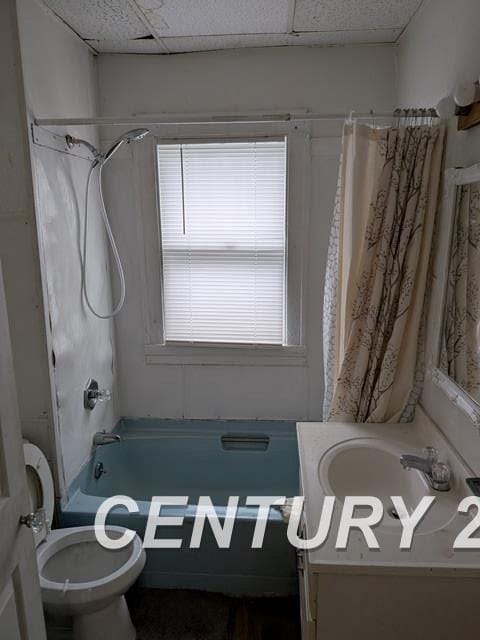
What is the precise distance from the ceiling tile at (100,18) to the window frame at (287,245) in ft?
1.54

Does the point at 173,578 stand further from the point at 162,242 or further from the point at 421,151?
the point at 421,151

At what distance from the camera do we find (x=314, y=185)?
255cm

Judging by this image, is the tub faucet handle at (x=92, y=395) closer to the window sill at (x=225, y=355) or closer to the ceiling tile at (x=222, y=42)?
the window sill at (x=225, y=355)

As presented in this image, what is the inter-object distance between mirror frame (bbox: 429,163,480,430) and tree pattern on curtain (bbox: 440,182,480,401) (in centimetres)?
2

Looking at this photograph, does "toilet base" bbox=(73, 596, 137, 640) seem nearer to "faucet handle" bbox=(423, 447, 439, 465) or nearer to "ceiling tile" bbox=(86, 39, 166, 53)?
"faucet handle" bbox=(423, 447, 439, 465)

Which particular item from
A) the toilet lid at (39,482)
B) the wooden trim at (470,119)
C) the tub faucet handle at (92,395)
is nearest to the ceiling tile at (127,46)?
the wooden trim at (470,119)

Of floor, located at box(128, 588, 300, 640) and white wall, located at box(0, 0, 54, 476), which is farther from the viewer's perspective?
floor, located at box(128, 588, 300, 640)

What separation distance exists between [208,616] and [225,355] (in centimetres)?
129

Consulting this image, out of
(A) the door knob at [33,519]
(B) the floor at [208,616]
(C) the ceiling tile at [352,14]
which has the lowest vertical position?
(B) the floor at [208,616]

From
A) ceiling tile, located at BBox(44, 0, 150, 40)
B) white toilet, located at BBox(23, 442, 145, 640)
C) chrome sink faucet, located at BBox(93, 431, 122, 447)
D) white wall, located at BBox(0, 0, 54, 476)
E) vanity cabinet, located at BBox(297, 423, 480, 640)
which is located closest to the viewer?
vanity cabinet, located at BBox(297, 423, 480, 640)

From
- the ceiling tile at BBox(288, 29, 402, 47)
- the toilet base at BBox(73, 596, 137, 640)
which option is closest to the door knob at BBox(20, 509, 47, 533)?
the toilet base at BBox(73, 596, 137, 640)

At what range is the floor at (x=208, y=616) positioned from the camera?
6.41ft

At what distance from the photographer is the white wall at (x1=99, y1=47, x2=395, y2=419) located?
8.05ft

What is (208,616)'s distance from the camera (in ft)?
6.69
